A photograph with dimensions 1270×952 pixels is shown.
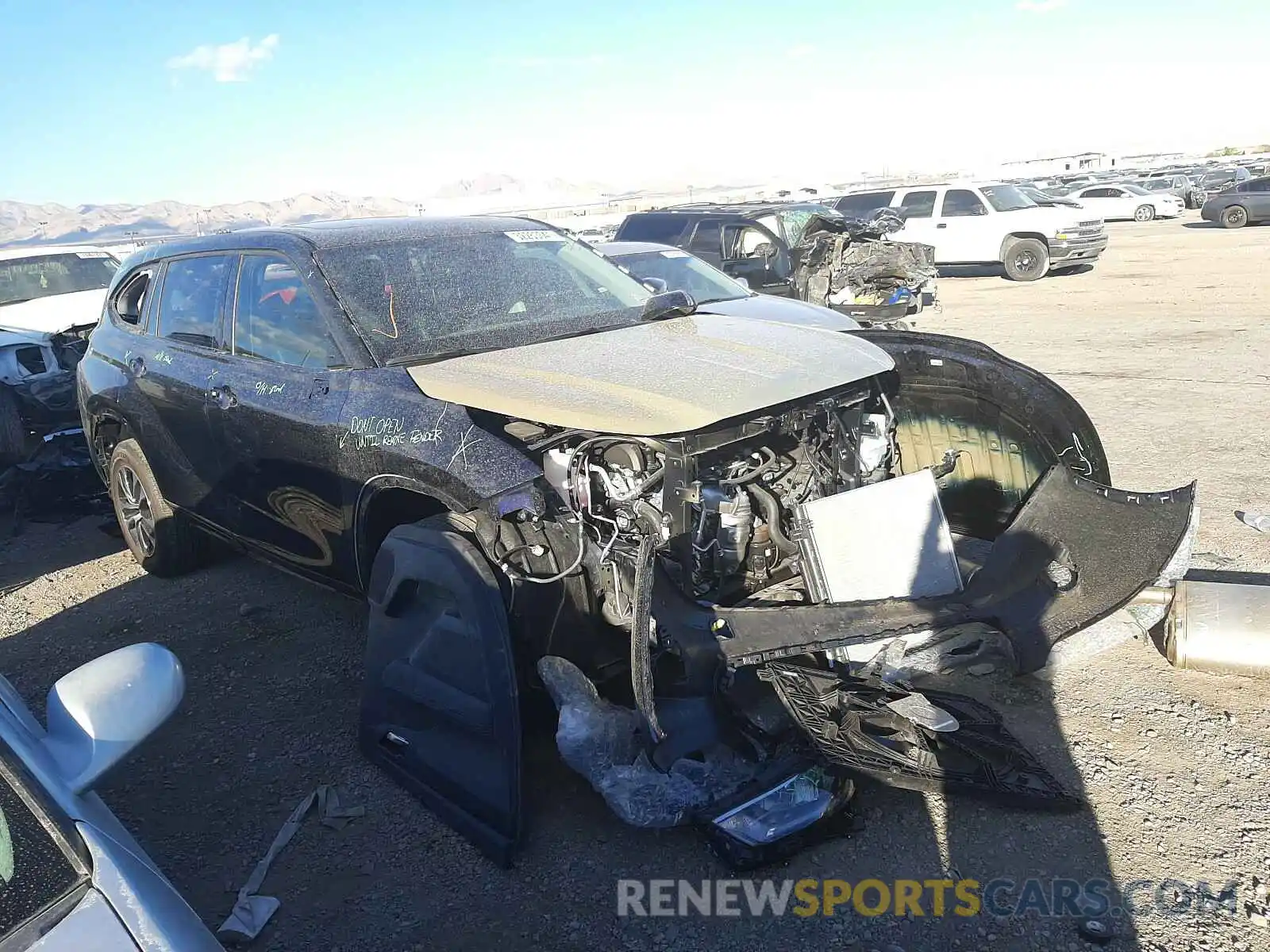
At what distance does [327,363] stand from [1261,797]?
3.66m

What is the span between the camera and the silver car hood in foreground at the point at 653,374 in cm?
280

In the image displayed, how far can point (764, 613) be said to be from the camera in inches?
127

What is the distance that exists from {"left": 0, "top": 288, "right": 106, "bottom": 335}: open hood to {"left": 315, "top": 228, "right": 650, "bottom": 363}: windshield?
22.2ft

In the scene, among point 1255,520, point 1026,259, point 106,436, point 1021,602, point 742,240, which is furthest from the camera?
point 1026,259

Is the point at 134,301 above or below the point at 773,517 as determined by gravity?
above

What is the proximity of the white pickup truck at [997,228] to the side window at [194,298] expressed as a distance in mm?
15177

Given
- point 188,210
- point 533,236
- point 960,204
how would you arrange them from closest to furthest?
1. point 533,236
2. point 960,204
3. point 188,210

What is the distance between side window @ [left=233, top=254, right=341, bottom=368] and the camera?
3621 millimetres

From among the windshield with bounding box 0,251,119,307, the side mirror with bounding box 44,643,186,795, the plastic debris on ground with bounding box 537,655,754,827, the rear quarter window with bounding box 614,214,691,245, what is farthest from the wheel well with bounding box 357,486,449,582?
the rear quarter window with bounding box 614,214,691,245

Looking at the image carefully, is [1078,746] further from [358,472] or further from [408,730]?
[358,472]

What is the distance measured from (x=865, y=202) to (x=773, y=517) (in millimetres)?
16915

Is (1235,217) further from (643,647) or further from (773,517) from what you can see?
(643,647)

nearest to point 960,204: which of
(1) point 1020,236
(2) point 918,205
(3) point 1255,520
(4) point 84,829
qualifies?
(2) point 918,205

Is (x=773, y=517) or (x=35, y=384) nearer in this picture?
(x=773, y=517)
